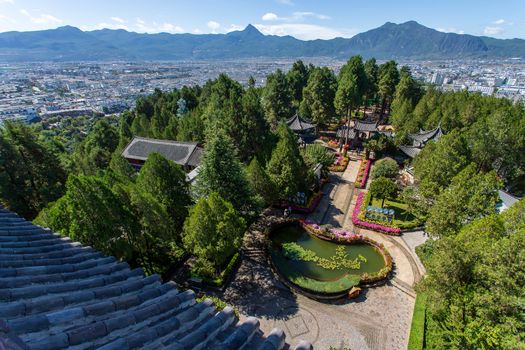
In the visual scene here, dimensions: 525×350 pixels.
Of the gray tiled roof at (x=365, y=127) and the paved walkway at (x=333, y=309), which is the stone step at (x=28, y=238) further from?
the gray tiled roof at (x=365, y=127)

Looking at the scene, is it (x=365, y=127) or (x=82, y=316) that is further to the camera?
(x=365, y=127)

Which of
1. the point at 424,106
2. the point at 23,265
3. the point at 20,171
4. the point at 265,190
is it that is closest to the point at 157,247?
the point at 265,190

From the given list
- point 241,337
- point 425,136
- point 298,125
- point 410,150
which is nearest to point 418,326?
point 241,337

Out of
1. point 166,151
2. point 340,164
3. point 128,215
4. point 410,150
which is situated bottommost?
point 340,164

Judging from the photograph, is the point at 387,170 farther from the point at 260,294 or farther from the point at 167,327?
the point at 167,327

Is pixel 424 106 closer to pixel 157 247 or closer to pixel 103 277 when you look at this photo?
pixel 157 247

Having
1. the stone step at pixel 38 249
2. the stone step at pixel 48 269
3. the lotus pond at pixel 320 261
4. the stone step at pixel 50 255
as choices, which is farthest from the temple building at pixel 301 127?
the stone step at pixel 48 269
